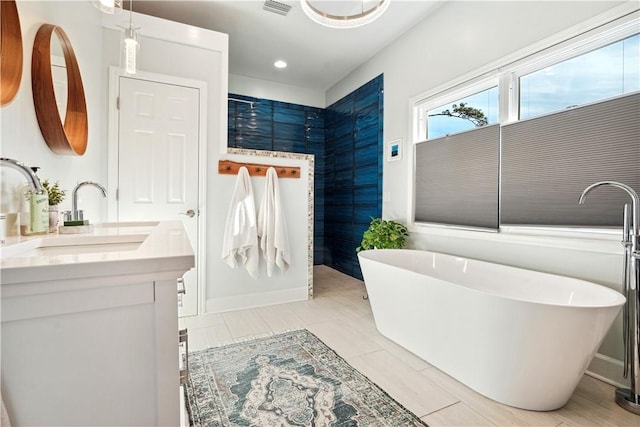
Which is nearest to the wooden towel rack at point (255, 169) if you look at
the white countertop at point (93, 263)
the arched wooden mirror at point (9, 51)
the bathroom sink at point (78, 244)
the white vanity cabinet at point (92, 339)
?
the bathroom sink at point (78, 244)

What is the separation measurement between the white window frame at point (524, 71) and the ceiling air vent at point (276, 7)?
62.5 inches

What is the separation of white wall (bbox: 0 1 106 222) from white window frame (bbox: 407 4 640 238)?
116 inches

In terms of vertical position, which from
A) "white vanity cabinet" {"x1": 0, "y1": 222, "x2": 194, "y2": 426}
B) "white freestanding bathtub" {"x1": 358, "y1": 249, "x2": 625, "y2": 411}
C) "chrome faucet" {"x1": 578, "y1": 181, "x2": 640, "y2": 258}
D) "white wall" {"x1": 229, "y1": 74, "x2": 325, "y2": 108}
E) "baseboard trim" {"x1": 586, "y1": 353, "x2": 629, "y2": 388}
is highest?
"white wall" {"x1": 229, "y1": 74, "x2": 325, "y2": 108}

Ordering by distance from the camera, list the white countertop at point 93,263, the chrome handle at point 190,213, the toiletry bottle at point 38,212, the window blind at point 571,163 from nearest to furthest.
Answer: the white countertop at point 93,263 < the toiletry bottle at point 38,212 < the window blind at point 571,163 < the chrome handle at point 190,213

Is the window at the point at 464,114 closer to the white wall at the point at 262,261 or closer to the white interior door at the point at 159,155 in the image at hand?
the white wall at the point at 262,261

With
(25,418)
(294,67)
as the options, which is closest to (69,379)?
(25,418)

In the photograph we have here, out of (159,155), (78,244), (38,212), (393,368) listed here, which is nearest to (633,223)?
(393,368)

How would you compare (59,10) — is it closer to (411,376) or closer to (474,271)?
(411,376)

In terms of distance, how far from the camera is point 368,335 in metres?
2.44

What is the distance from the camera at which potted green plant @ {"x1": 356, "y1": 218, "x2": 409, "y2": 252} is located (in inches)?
123

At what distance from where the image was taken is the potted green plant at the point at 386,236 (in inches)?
123

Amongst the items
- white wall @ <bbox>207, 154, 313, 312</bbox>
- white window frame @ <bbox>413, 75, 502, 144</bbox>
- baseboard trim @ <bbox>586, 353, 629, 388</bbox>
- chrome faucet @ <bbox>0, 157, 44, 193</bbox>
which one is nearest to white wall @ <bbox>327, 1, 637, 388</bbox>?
baseboard trim @ <bbox>586, 353, 629, 388</bbox>

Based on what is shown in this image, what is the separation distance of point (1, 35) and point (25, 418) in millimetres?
1335

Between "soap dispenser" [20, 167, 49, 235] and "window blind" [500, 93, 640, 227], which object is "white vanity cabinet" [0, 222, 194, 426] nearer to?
"soap dispenser" [20, 167, 49, 235]
